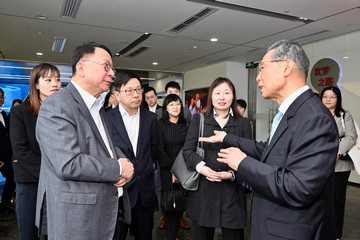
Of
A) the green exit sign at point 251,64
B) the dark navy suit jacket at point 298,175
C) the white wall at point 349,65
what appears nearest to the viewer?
the dark navy suit jacket at point 298,175

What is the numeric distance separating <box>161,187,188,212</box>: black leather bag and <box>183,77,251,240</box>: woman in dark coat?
0.35m

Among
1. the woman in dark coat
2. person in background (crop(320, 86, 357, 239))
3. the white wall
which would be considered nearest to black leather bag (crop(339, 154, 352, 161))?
person in background (crop(320, 86, 357, 239))

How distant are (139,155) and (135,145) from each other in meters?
0.08

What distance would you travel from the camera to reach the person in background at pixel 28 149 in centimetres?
208

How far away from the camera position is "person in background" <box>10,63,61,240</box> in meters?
2.08

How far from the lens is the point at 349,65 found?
20.6 ft

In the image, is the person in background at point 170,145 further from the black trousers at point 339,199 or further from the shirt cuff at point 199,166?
the black trousers at point 339,199

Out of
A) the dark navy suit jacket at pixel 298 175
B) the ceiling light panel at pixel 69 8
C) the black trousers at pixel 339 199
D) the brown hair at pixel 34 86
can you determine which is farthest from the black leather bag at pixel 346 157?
the ceiling light panel at pixel 69 8

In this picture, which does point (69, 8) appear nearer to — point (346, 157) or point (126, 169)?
point (126, 169)

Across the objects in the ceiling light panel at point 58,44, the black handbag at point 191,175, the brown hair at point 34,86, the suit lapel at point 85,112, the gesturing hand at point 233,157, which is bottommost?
the black handbag at point 191,175

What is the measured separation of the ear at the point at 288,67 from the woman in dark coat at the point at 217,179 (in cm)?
91

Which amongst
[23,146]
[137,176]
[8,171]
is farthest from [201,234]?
[8,171]

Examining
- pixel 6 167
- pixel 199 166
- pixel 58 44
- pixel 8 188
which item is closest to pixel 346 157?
pixel 199 166

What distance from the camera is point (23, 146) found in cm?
209
